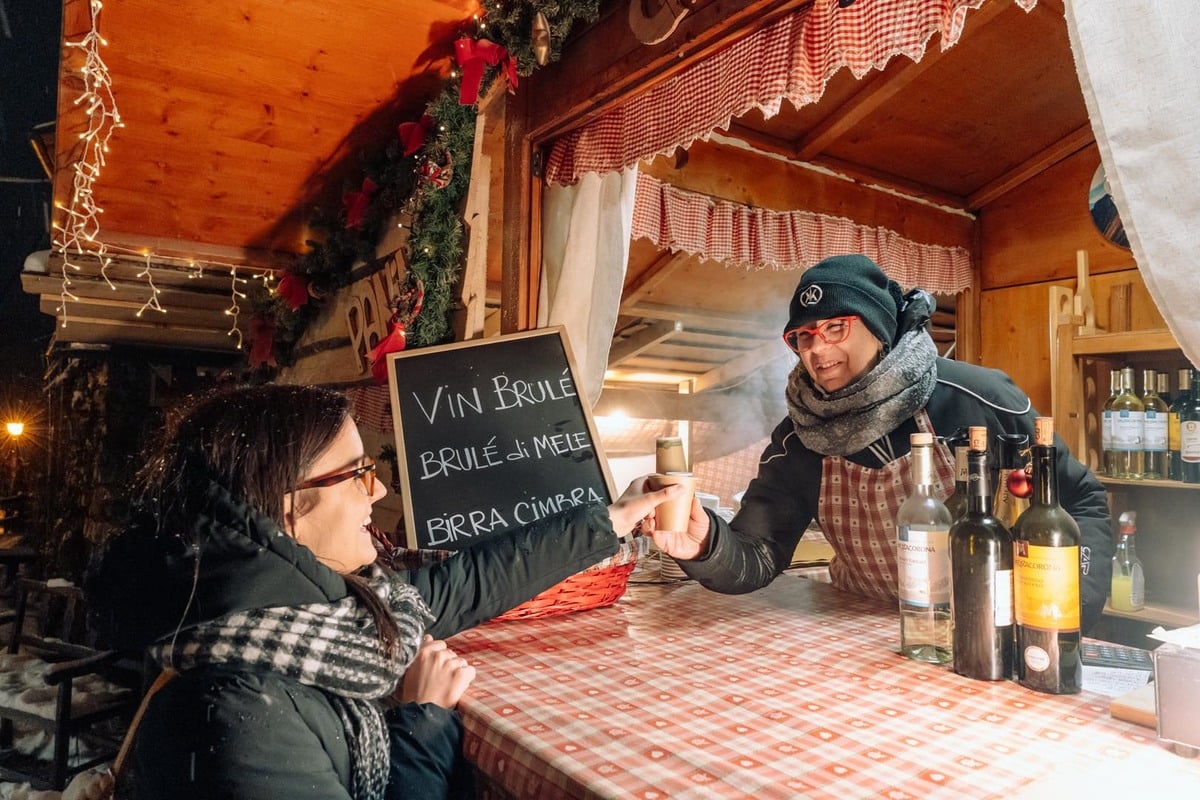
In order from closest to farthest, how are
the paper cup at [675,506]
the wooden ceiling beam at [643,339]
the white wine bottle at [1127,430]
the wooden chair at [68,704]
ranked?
the paper cup at [675,506]
the white wine bottle at [1127,430]
the wooden chair at [68,704]
the wooden ceiling beam at [643,339]

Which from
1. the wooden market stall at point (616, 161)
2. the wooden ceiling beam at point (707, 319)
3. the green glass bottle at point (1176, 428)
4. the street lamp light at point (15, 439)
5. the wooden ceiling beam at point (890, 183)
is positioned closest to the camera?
the wooden market stall at point (616, 161)

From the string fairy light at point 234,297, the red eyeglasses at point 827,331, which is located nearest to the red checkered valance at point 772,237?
the red eyeglasses at point 827,331

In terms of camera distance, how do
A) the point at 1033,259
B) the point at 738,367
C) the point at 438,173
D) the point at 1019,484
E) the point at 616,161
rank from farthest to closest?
the point at 738,367, the point at 1033,259, the point at 438,173, the point at 616,161, the point at 1019,484

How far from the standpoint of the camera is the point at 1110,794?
88 cm

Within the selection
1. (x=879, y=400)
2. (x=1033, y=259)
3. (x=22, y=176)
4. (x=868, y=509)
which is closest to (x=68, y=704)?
(x=868, y=509)

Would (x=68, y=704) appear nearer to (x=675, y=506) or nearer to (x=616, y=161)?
(x=675, y=506)

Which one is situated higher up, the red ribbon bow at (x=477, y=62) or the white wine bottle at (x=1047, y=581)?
the red ribbon bow at (x=477, y=62)

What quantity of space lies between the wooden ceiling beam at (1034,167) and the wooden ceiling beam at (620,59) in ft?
11.0

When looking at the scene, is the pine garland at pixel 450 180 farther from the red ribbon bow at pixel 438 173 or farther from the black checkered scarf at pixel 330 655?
the black checkered scarf at pixel 330 655

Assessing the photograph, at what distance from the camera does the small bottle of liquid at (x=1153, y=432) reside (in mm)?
3141

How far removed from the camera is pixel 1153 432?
315 cm

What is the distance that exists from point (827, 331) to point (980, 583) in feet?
2.97

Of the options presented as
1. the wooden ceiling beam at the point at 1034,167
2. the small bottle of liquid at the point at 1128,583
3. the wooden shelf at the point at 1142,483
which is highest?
the wooden ceiling beam at the point at 1034,167

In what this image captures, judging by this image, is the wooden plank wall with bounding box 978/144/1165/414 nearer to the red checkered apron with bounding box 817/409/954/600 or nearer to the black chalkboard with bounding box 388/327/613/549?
the red checkered apron with bounding box 817/409/954/600
